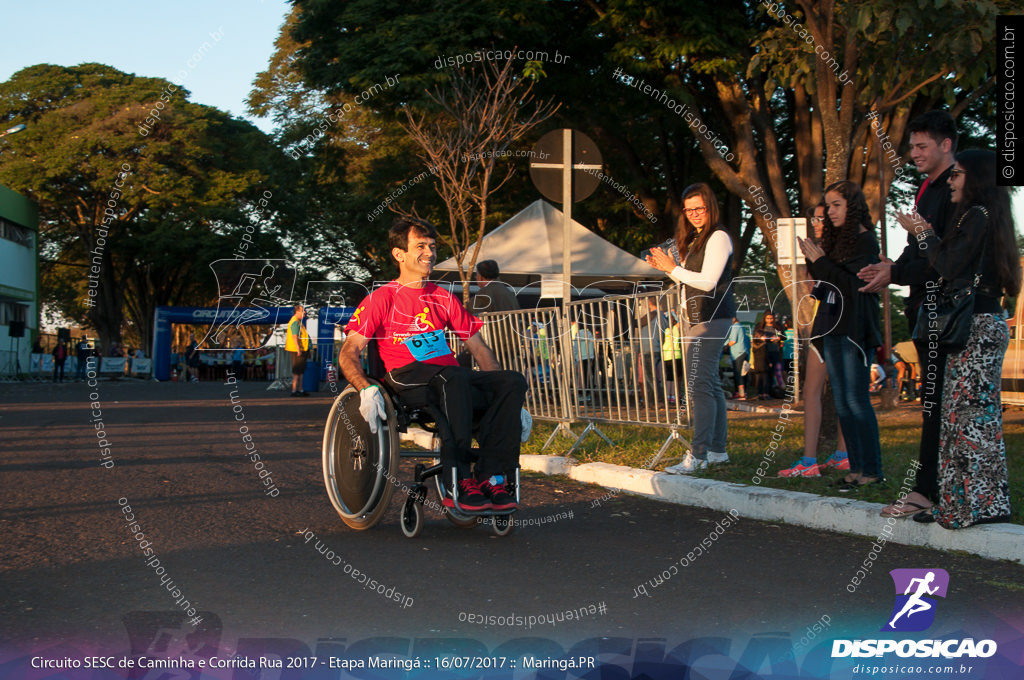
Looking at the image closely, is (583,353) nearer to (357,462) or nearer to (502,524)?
(502,524)

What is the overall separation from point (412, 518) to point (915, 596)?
8.22ft

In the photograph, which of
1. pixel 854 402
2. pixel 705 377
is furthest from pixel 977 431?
pixel 705 377

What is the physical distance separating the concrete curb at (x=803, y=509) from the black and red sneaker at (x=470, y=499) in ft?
5.89

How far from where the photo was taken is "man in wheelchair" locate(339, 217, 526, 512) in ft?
17.2

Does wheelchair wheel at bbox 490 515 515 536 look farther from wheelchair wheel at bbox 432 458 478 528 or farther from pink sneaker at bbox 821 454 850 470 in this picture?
pink sneaker at bbox 821 454 850 470

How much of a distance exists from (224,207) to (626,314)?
34726 millimetres

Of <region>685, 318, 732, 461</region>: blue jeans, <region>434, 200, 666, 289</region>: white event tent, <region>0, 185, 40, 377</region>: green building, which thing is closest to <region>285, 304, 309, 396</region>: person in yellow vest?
<region>434, 200, 666, 289</region>: white event tent

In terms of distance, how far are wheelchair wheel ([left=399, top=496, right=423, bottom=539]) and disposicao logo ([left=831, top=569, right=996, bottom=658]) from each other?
91.2 inches

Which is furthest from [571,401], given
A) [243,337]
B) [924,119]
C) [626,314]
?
[243,337]

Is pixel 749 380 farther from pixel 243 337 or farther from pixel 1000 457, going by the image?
pixel 243 337

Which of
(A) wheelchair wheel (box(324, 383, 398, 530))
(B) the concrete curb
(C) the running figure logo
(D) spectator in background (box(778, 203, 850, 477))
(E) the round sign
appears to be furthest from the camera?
(E) the round sign

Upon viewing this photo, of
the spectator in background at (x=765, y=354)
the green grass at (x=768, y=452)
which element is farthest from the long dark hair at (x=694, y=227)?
the spectator in background at (x=765, y=354)

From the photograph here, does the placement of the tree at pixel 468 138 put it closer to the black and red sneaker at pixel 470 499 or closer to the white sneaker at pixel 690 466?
the white sneaker at pixel 690 466

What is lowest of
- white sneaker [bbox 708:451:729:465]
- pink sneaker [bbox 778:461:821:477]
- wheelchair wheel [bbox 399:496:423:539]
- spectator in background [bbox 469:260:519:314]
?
wheelchair wheel [bbox 399:496:423:539]
